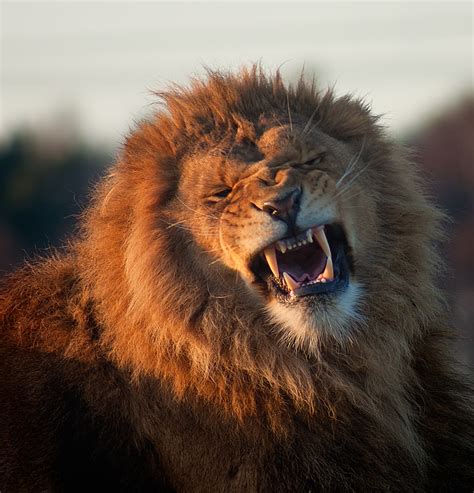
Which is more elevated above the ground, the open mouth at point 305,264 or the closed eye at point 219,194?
the closed eye at point 219,194

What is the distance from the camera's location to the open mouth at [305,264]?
19.1ft

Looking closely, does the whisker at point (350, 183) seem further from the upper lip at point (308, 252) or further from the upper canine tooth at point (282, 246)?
the upper canine tooth at point (282, 246)

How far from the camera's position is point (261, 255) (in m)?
5.89

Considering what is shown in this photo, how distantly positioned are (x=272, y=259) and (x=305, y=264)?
0.17 metres

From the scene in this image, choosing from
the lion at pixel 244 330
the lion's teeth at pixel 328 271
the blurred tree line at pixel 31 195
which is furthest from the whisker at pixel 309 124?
the blurred tree line at pixel 31 195

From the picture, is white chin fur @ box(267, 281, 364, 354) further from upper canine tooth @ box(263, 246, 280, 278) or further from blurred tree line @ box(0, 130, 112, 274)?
blurred tree line @ box(0, 130, 112, 274)

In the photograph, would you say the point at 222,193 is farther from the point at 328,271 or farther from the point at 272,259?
the point at 328,271

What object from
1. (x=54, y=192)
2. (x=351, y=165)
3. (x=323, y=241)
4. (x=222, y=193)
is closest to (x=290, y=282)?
(x=323, y=241)

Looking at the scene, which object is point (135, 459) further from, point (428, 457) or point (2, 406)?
point (428, 457)

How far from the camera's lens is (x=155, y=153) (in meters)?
6.39

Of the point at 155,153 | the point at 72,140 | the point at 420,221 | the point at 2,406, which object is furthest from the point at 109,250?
the point at 72,140

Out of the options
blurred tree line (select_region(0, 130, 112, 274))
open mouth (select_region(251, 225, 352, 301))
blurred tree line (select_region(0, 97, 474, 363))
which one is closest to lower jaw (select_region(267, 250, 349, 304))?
open mouth (select_region(251, 225, 352, 301))

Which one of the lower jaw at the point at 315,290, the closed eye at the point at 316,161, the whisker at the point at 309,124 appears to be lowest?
the lower jaw at the point at 315,290

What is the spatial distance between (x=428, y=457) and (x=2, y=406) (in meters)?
2.13
